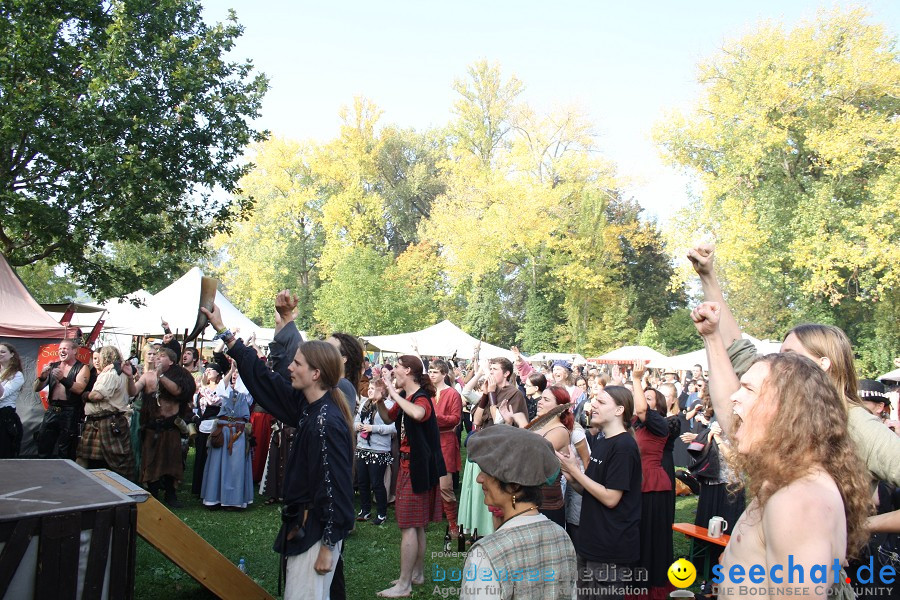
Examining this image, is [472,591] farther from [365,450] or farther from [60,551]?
[365,450]

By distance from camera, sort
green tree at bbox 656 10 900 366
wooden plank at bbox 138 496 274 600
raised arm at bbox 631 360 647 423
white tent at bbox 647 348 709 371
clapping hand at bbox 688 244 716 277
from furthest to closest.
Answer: green tree at bbox 656 10 900 366 → white tent at bbox 647 348 709 371 → raised arm at bbox 631 360 647 423 → wooden plank at bbox 138 496 274 600 → clapping hand at bbox 688 244 716 277

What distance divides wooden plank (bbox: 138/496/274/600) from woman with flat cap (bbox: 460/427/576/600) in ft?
8.38

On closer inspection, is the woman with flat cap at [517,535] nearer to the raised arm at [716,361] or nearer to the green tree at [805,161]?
the raised arm at [716,361]

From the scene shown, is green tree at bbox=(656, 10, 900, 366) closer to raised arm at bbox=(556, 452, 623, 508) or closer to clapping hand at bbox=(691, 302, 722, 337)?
raised arm at bbox=(556, 452, 623, 508)

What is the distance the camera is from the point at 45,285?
30516 millimetres

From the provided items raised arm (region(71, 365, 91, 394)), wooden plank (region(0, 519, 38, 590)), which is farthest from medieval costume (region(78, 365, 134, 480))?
wooden plank (region(0, 519, 38, 590))

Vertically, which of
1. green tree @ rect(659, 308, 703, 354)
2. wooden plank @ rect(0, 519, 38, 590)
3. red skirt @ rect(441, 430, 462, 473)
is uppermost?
green tree @ rect(659, 308, 703, 354)

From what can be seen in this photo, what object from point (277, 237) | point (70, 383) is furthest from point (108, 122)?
point (277, 237)

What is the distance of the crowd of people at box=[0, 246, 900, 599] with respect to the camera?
2.04m

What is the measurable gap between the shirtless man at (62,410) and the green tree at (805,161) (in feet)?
84.4

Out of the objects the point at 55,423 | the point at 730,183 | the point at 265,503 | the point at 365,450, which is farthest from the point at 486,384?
the point at 730,183

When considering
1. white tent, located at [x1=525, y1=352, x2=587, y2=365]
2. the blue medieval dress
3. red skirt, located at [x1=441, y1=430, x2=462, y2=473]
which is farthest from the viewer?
white tent, located at [x1=525, y1=352, x2=587, y2=365]

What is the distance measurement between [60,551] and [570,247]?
35908 millimetres

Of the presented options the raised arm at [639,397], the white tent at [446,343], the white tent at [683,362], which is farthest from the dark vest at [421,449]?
the white tent at [683,362]
